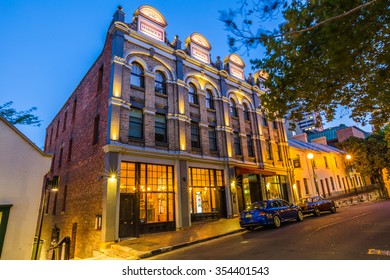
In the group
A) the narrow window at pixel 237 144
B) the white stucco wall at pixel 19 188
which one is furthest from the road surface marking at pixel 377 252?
the narrow window at pixel 237 144

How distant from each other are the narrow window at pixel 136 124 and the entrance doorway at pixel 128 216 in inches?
145

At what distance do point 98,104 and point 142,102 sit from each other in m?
3.08

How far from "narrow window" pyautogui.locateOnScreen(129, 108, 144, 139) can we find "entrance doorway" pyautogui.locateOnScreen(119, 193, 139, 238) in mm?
3696

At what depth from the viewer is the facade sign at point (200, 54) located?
1948 centimetres

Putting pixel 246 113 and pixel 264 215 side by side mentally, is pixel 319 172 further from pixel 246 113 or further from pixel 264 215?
pixel 264 215

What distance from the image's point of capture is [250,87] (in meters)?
23.8

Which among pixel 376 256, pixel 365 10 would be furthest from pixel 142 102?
pixel 376 256

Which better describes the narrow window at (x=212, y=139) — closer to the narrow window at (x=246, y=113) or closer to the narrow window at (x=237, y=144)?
the narrow window at (x=237, y=144)

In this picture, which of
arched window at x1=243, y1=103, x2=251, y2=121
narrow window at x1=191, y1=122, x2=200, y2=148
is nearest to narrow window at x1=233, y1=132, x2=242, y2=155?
arched window at x1=243, y1=103, x2=251, y2=121

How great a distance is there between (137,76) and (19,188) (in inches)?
407

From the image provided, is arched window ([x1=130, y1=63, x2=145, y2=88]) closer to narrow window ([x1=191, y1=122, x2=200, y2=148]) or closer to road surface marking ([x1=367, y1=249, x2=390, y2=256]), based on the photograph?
narrow window ([x1=191, y1=122, x2=200, y2=148])

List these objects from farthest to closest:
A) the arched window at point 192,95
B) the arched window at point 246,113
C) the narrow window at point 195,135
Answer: the arched window at point 246,113
the arched window at point 192,95
the narrow window at point 195,135

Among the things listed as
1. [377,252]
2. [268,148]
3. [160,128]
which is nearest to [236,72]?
[268,148]

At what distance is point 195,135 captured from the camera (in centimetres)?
1753
